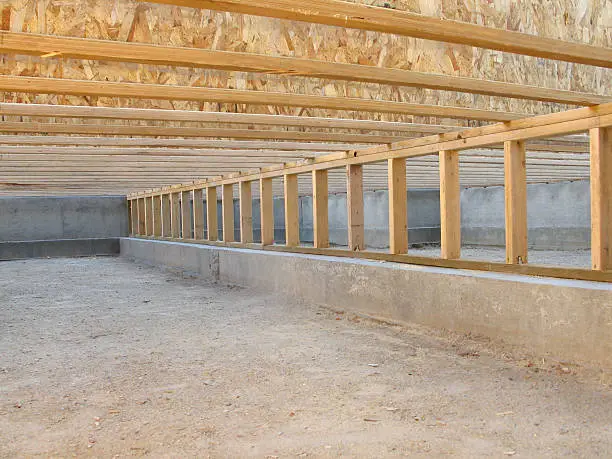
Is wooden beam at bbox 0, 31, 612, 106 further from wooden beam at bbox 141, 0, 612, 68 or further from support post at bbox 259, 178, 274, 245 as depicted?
support post at bbox 259, 178, 274, 245

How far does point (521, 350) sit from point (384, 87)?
8.07 feet

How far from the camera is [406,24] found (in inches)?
128

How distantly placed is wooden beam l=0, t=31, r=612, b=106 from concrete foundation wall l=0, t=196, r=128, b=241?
15864 mm

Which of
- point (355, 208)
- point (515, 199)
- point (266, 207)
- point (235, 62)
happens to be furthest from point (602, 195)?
point (266, 207)

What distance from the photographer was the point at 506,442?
312 centimetres

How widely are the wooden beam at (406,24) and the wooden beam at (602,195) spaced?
3.07ft

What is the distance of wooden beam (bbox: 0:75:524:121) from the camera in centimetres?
397

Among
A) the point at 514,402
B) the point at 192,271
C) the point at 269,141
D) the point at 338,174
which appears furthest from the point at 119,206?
the point at 514,402

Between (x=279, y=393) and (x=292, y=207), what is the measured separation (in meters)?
5.26

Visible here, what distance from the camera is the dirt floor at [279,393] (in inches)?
125

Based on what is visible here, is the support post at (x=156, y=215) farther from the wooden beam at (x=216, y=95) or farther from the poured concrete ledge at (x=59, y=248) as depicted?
the wooden beam at (x=216, y=95)

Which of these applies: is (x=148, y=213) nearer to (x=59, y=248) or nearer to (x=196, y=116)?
(x=59, y=248)

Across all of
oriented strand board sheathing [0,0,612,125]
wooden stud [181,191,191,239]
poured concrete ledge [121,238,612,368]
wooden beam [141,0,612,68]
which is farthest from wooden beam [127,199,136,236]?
wooden beam [141,0,612,68]

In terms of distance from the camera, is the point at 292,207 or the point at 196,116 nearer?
the point at 196,116
